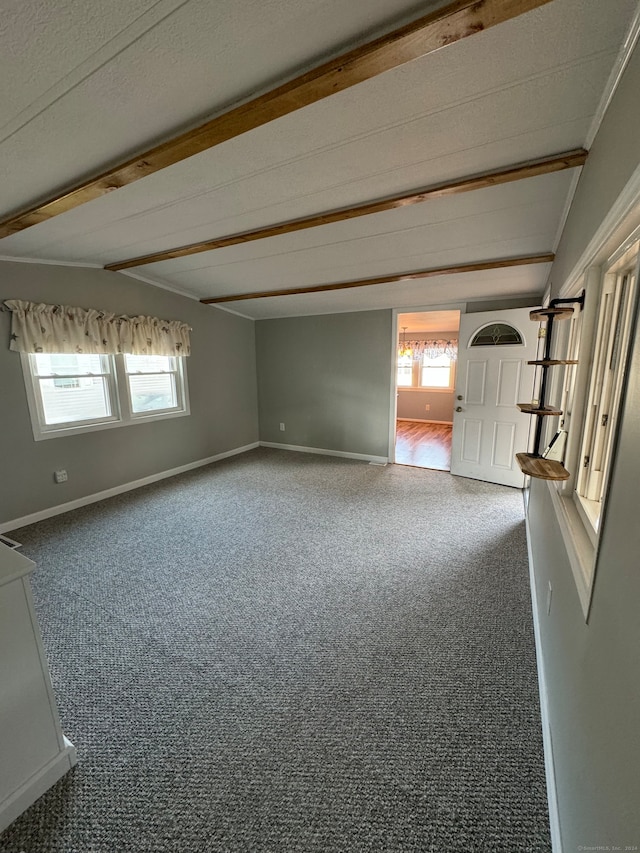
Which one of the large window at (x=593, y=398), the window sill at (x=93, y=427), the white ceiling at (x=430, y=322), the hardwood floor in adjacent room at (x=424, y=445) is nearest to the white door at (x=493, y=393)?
the hardwood floor in adjacent room at (x=424, y=445)

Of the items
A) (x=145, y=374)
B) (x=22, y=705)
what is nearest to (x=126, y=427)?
(x=145, y=374)

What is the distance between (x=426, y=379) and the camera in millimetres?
7824

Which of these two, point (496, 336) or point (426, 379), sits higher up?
point (496, 336)

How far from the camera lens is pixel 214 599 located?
7.43 ft

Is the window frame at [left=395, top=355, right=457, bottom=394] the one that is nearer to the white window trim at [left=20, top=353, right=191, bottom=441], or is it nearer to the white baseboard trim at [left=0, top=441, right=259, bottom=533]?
the white baseboard trim at [left=0, top=441, right=259, bottom=533]

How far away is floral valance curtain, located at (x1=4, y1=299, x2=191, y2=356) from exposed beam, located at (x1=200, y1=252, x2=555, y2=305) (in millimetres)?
888

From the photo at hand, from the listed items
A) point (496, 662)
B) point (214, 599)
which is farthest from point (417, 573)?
point (214, 599)

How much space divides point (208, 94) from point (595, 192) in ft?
5.13

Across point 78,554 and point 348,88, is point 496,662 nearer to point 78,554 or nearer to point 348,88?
point 348,88

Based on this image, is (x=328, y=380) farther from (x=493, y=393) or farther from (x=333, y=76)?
(x=333, y=76)

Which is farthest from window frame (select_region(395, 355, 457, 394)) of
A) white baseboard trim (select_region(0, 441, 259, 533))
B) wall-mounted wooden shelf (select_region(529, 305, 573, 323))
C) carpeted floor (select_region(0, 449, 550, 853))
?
wall-mounted wooden shelf (select_region(529, 305, 573, 323))

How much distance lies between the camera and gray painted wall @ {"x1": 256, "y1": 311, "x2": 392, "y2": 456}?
498cm

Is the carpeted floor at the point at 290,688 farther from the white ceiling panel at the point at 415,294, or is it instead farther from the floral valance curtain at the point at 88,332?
the white ceiling panel at the point at 415,294

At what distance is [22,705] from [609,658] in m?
1.75
